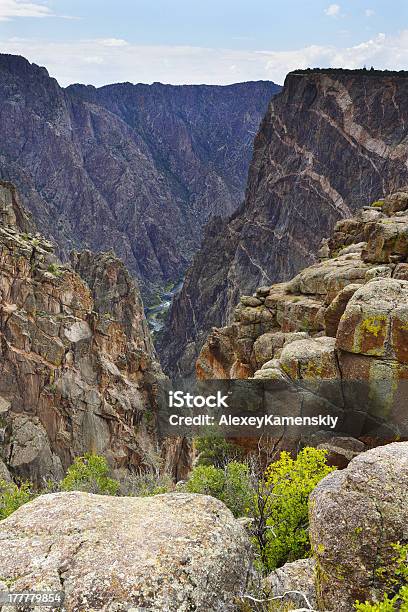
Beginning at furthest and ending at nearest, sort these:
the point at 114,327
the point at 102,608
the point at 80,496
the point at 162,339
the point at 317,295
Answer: the point at 162,339, the point at 114,327, the point at 317,295, the point at 80,496, the point at 102,608

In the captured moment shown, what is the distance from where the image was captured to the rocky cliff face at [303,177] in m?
110

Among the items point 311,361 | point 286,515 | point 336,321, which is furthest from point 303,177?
point 286,515

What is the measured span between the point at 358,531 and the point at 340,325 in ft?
38.5

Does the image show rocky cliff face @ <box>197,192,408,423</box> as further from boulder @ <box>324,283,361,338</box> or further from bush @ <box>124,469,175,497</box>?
bush @ <box>124,469,175,497</box>

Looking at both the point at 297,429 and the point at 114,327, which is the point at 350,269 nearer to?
the point at 297,429

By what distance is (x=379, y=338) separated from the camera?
19.0 meters

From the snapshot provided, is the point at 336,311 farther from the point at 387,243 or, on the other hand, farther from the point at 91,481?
the point at 91,481

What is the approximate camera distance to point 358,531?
9.15m

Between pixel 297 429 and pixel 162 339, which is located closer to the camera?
pixel 297 429

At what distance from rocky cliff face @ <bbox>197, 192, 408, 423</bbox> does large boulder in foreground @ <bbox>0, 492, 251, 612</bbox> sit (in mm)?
10971

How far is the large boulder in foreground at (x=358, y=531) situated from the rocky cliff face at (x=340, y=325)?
9.64m

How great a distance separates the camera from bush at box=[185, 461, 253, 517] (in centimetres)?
1709

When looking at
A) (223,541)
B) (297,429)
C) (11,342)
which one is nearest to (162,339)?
(11,342)

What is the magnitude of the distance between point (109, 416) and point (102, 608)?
57080 millimetres
